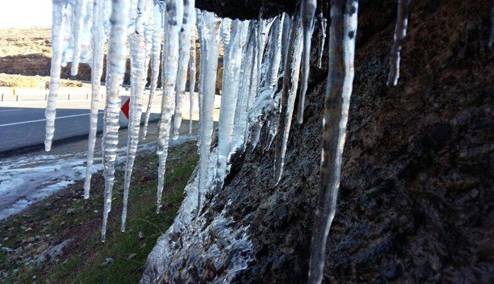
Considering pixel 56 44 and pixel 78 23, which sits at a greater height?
pixel 78 23

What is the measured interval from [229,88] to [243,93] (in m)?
0.21

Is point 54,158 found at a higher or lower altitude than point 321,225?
lower

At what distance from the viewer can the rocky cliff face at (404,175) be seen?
6.52 ft

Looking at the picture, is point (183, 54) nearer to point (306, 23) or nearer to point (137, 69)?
point (137, 69)

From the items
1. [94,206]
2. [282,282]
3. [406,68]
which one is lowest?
[94,206]

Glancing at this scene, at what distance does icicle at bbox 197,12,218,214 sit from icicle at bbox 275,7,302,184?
60 centimetres

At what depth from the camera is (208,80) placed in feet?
10.5

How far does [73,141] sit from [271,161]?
13.7m

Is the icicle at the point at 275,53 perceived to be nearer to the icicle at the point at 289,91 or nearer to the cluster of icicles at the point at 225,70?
the cluster of icicles at the point at 225,70

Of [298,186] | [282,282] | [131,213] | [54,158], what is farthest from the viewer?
[54,158]

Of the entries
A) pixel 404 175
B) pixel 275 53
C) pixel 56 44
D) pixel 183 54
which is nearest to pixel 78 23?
pixel 56 44

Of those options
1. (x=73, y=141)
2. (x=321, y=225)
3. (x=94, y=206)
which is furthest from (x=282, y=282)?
(x=73, y=141)

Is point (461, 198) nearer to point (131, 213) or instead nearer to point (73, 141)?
point (131, 213)

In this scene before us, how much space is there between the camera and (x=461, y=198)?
2.00 metres
